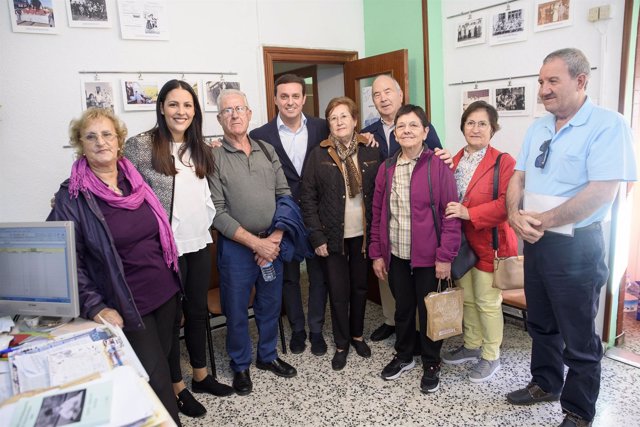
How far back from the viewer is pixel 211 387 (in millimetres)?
2441

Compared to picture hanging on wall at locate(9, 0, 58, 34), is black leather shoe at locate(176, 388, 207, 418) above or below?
below

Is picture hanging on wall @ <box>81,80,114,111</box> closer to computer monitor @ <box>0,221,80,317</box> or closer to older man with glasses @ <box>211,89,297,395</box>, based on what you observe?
older man with glasses @ <box>211,89,297,395</box>

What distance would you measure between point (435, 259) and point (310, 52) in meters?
2.10

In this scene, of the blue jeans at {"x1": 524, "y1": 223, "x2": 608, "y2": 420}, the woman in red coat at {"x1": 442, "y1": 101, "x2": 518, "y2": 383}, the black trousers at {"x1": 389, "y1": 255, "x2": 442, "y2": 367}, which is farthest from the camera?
the black trousers at {"x1": 389, "y1": 255, "x2": 442, "y2": 367}

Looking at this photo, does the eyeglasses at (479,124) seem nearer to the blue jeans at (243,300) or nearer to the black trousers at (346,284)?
the black trousers at (346,284)

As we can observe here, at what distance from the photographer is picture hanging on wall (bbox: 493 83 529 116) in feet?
9.29

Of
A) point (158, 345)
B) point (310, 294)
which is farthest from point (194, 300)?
point (310, 294)

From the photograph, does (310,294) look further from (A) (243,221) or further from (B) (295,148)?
(B) (295,148)

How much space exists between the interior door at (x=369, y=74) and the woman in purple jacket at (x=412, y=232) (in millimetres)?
1115

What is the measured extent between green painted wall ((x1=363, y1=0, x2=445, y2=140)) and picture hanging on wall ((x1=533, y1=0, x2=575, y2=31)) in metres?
0.72

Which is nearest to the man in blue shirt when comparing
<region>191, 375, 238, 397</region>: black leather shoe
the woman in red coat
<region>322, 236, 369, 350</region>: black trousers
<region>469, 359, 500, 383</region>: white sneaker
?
the woman in red coat

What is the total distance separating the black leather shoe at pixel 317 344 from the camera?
2.83 metres

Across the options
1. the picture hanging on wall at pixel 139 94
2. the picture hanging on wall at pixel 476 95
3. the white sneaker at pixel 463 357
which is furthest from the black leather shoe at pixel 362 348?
the picture hanging on wall at pixel 139 94

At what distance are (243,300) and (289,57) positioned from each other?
1960 millimetres
